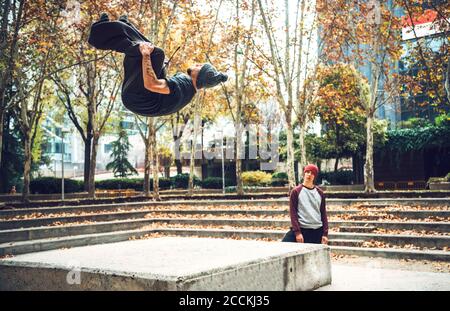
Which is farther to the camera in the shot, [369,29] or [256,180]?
[256,180]

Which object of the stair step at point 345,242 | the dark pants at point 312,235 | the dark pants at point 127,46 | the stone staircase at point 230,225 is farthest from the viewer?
the stair step at point 345,242

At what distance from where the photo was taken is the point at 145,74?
511 cm

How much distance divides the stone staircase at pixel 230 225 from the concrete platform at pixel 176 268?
15.3 ft

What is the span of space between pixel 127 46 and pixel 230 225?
33.5 feet

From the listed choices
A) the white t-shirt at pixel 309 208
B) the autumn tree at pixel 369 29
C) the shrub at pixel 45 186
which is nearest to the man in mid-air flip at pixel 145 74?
the white t-shirt at pixel 309 208

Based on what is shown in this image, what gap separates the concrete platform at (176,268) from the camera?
4848 millimetres

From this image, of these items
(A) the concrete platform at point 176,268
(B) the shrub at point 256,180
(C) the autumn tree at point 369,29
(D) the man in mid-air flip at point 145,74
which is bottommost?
(A) the concrete platform at point 176,268

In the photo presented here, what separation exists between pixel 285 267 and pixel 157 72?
2846 millimetres

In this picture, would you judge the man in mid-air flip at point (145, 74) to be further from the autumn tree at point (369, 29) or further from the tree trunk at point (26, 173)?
the tree trunk at point (26, 173)

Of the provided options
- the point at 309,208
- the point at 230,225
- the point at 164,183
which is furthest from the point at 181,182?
the point at 309,208

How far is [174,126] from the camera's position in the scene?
131 ft

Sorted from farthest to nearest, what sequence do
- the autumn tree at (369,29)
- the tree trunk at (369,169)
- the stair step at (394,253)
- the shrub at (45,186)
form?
the shrub at (45,186) < the autumn tree at (369,29) < the tree trunk at (369,169) < the stair step at (394,253)

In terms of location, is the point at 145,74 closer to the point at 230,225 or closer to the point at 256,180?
the point at 230,225

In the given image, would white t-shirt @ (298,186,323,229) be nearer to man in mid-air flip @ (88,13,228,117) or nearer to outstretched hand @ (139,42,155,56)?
man in mid-air flip @ (88,13,228,117)
